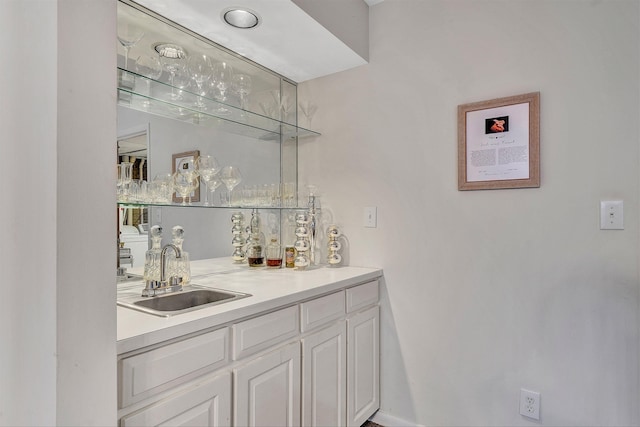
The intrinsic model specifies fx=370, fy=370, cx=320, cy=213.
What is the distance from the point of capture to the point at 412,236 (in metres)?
1.97

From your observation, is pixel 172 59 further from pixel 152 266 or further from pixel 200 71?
pixel 152 266

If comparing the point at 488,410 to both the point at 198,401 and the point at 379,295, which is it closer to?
the point at 379,295

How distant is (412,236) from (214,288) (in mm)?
1042

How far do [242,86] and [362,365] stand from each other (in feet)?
5.42

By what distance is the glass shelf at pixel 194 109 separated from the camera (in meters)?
1.48

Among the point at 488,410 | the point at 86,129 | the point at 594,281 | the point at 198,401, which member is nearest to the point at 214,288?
the point at 198,401

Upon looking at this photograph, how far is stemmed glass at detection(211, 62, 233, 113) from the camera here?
197 cm

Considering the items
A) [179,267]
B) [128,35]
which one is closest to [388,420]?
[179,267]

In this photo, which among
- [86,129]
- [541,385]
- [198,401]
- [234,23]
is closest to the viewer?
[86,129]

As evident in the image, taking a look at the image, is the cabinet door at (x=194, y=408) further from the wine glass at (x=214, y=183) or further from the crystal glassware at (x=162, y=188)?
the wine glass at (x=214, y=183)

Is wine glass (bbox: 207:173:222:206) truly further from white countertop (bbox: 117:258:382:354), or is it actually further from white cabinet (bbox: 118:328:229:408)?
white cabinet (bbox: 118:328:229:408)

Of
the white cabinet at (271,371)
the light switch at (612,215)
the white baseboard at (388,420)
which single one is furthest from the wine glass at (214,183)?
the light switch at (612,215)

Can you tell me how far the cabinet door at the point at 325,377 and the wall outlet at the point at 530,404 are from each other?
→ 0.80m

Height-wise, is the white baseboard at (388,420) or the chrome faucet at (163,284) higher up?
the chrome faucet at (163,284)
